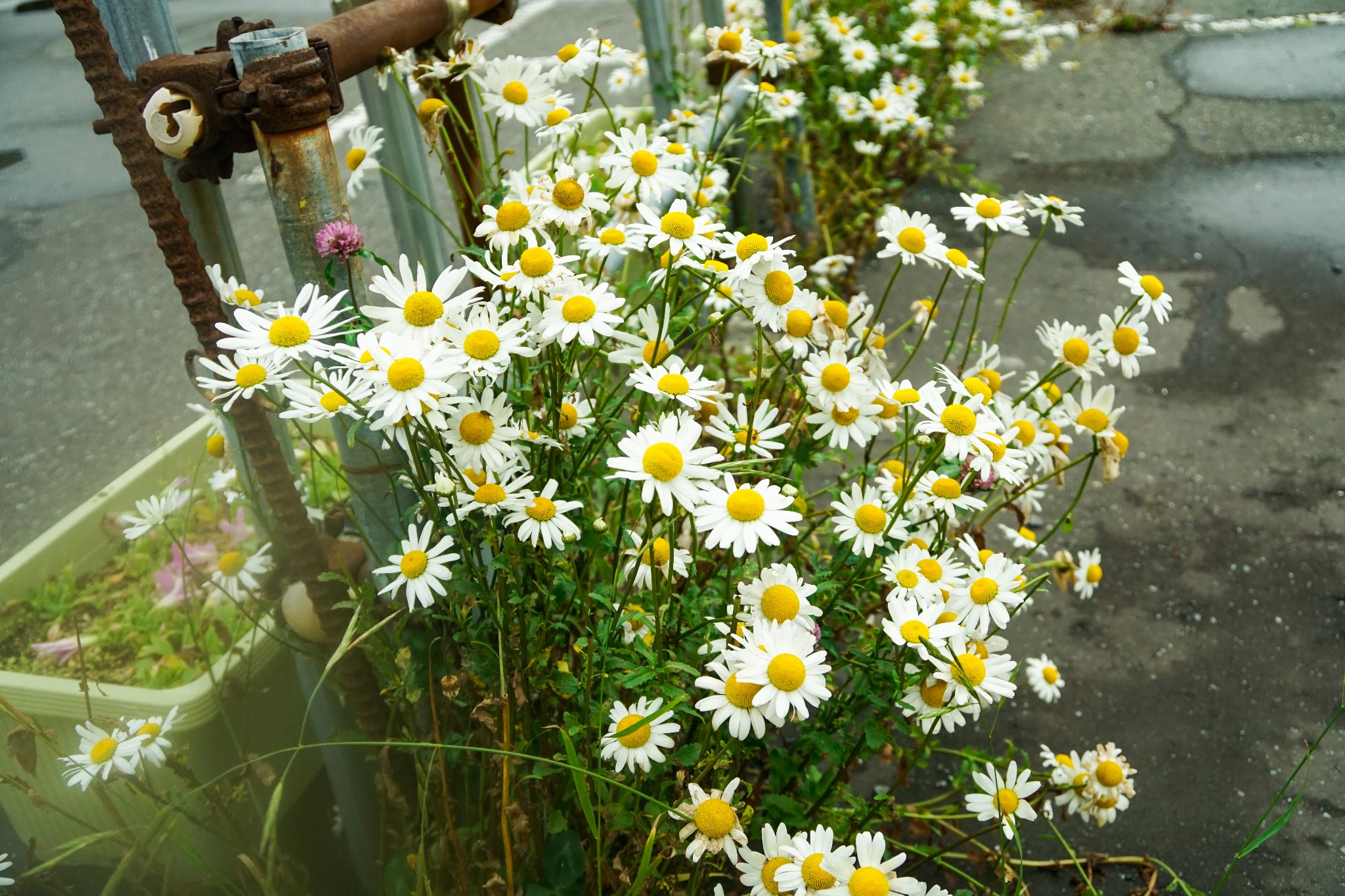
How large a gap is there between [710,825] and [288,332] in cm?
69

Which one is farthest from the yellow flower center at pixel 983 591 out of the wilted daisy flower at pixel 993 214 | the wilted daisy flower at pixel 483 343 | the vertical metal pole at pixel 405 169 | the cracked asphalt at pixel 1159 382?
the vertical metal pole at pixel 405 169

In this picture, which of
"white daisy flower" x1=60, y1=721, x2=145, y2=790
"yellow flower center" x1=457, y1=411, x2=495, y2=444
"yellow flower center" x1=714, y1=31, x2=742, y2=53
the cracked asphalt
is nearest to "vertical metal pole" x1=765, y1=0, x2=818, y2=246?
the cracked asphalt

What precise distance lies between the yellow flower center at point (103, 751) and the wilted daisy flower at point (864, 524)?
0.94 m

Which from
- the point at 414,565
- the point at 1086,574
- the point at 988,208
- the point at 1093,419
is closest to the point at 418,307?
the point at 414,565

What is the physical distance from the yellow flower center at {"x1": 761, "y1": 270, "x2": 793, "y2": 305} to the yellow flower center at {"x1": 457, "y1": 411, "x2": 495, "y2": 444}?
39cm

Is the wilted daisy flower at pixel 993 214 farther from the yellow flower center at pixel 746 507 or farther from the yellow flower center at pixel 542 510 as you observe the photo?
the yellow flower center at pixel 542 510

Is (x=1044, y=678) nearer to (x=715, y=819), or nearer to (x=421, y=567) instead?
(x=715, y=819)

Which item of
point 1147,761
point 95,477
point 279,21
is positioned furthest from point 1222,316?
point 95,477

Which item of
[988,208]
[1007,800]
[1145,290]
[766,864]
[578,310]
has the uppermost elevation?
[578,310]

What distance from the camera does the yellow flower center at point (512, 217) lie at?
1.21 m

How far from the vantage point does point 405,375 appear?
1005 mm

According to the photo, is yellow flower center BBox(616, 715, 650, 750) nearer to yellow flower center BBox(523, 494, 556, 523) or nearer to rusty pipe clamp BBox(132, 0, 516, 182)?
yellow flower center BBox(523, 494, 556, 523)

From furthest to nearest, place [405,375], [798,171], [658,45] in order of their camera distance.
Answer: [798,171]
[658,45]
[405,375]

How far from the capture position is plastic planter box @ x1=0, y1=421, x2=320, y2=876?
1.26 meters
